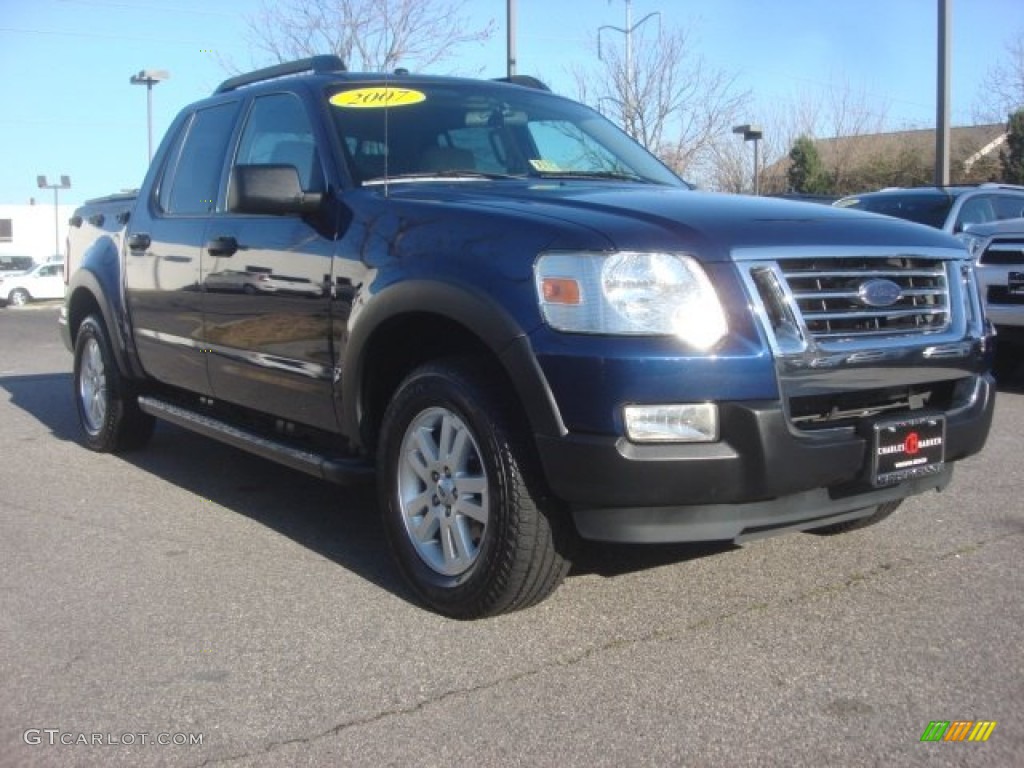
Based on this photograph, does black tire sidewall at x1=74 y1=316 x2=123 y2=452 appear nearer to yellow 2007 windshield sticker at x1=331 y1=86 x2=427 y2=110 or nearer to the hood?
yellow 2007 windshield sticker at x1=331 y1=86 x2=427 y2=110

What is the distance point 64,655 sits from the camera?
3.50 metres

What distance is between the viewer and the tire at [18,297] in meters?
34.3

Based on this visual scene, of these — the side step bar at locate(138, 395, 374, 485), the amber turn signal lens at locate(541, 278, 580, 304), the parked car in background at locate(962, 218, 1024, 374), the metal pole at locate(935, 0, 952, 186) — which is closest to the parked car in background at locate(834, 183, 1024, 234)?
the parked car in background at locate(962, 218, 1024, 374)

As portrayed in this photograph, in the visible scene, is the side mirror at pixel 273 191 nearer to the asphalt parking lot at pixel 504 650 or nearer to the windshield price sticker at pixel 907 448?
the asphalt parking lot at pixel 504 650

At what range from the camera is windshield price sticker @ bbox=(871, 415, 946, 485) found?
3367 millimetres

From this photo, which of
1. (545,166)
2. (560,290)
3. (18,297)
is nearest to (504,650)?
(560,290)

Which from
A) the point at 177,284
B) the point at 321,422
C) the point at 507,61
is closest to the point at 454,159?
the point at 321,422

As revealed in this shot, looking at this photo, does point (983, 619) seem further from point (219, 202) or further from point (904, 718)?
point (219, 202)

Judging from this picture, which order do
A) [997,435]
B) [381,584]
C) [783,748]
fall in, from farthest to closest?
[997,435] → [381,584] → [783,748]

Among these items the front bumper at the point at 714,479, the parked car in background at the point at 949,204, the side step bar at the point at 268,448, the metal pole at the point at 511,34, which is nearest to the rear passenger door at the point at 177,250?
the side step bar at the point at 268,448

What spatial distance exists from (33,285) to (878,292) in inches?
1407

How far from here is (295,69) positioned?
5.22m

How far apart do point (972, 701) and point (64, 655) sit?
2.78 m

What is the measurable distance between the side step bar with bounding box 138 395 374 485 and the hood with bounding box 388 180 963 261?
1046 mm
